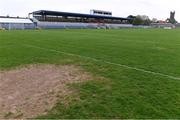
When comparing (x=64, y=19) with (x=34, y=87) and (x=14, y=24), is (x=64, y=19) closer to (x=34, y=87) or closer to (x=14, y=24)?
(x=14, y=24)

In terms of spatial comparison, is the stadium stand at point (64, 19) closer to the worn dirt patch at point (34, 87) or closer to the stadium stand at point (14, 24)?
the stadium stand at point (14, 24)

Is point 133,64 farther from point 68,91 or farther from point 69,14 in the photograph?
point 69,14

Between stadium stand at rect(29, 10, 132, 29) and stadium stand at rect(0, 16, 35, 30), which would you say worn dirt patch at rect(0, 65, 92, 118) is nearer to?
stadium stand at rect(0, 16, 35, 30)

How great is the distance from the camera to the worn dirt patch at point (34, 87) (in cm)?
682

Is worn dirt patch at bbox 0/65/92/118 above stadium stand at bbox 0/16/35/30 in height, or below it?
below

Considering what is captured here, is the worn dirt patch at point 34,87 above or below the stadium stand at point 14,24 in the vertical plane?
below

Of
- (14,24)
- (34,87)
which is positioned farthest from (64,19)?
(34,87)

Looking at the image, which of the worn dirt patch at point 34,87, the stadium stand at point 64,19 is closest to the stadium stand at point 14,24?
the stadium stand at point 64,19

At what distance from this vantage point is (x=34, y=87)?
8.46 meters

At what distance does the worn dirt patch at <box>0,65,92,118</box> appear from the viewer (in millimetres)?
6816

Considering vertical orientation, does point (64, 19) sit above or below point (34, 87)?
above

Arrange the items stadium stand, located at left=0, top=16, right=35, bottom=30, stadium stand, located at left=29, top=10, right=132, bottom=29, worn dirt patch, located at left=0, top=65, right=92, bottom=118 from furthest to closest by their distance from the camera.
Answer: stadium stand, located at left=29, top=10, right=132, bottom=29 < stadium stand, located at left=0, top=16, right=35, bottom=30 < worn dirt patch, located at left=0, top=65, right=92, bottom=118

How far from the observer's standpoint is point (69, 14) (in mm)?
107500

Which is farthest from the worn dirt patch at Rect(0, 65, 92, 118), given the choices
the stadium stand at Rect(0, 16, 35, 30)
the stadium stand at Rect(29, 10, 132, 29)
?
the stadium stand at Rect(29, 10, 132, 29)
